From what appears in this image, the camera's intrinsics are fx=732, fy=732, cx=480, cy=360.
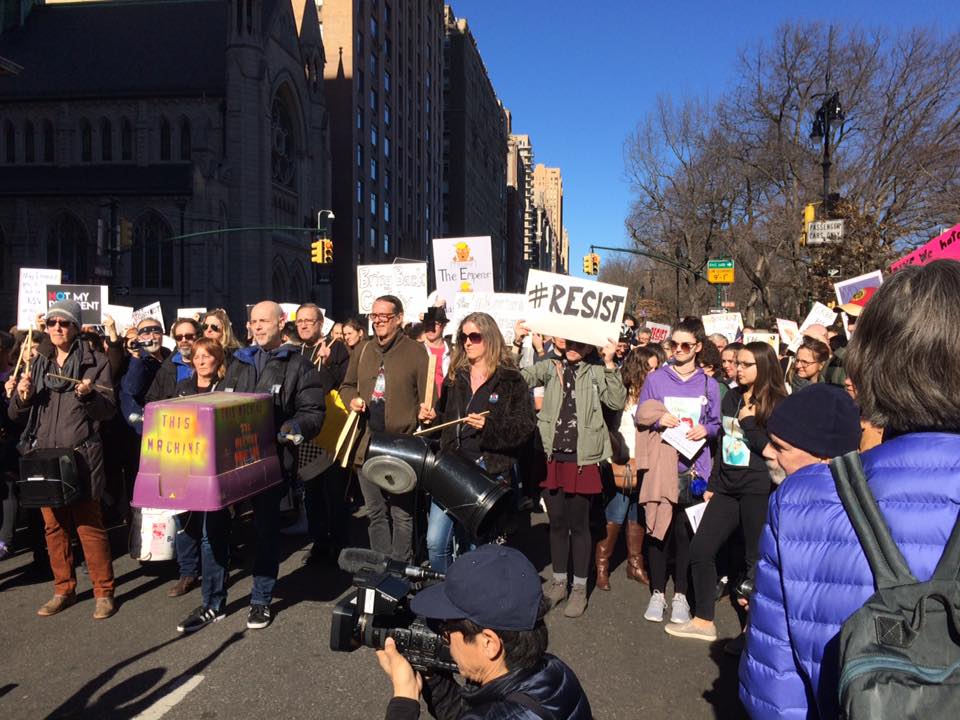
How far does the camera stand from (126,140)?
4619 cm

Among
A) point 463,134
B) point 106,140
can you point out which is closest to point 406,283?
point 106,140

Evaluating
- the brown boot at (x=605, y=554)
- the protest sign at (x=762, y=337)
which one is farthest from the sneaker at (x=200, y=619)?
the protest sign at (x=762, y=337)

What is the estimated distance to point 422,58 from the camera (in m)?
74.6

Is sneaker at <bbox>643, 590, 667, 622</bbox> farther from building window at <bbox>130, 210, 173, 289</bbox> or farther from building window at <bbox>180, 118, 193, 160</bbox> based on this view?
building window at <bbox>180, 118, 193, 160</bbox>

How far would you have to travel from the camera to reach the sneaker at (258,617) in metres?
4.77

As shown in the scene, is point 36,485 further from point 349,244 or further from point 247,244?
point 349,244

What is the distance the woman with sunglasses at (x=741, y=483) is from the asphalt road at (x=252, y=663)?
426 millimetres

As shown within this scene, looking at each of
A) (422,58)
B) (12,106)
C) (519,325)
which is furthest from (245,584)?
(422,58)

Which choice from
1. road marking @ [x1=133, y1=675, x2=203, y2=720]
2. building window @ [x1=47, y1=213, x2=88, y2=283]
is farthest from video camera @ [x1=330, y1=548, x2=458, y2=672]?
building window @ [x1=47, y1=213, x2=88, y2=283]

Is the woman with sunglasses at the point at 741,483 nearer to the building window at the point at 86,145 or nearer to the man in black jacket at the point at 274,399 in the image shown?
the man in black jacket at the point at 274,399

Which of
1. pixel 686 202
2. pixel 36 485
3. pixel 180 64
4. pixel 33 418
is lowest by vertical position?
pixel 36 485

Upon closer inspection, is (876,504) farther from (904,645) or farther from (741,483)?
(741,483)

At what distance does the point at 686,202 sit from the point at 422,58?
47957mm

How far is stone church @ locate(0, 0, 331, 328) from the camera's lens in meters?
42.5
